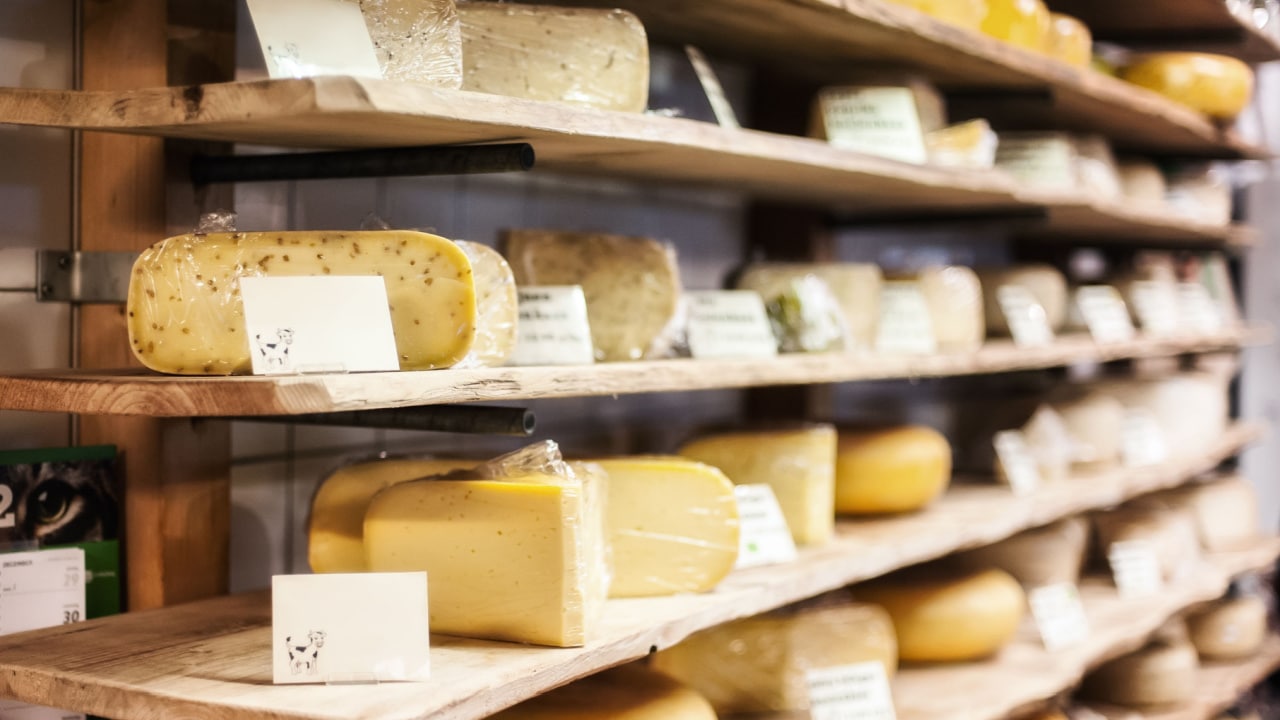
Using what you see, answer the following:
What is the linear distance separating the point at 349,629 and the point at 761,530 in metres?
0.84

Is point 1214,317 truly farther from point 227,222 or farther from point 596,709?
point 227,222

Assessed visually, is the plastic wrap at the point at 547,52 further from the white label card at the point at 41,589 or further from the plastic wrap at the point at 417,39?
the white label card at the point at 41,589

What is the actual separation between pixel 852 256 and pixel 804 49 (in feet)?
3.07

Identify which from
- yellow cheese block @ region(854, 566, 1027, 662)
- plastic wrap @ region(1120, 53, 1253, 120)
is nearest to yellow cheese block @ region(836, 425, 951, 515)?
yellow cheese block @ region(854, 566, 1027, 662)

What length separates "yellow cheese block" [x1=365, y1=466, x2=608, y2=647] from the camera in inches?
56.7

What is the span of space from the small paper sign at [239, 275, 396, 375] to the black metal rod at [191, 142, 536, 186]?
19cm

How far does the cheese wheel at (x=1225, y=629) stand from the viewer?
3.55 metres

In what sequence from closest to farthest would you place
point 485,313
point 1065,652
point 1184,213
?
point 485,313 < point 1065,652 < point 1184,213

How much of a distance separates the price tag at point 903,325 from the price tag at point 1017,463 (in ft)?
1.55

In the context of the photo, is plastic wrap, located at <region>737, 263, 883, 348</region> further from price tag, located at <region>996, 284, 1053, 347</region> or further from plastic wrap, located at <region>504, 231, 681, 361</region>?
price tag, located at <region>996, 284, 1053, 347</region>


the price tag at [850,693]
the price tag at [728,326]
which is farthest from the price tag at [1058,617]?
the price tag at [728,326]

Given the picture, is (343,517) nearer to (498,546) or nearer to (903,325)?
(498,546)

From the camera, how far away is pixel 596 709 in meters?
1.67

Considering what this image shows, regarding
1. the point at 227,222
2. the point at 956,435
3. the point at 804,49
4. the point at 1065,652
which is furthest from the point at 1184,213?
the point at 227,222
